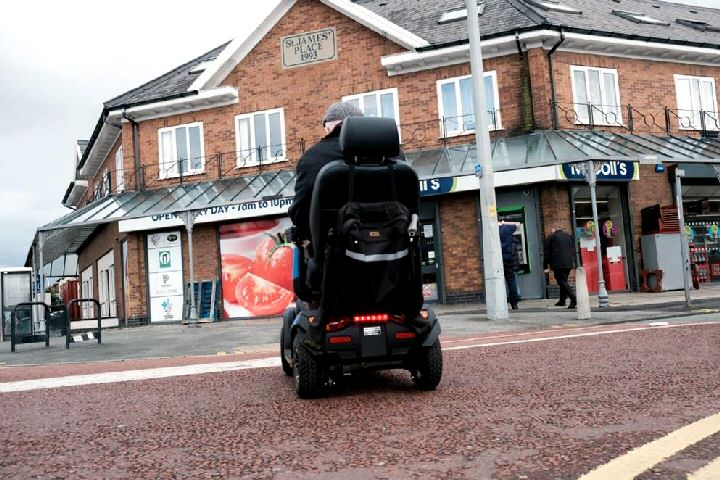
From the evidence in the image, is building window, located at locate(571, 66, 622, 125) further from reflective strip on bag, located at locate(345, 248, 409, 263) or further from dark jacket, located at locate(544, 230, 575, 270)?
reflective strip on bag, located at locate(345, 248, 409, 263)

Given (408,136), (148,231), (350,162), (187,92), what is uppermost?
(187,92)

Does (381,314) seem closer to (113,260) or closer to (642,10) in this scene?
(113,260)

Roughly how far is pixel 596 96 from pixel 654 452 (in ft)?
60.2

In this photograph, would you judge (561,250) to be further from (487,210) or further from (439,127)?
(439,127)

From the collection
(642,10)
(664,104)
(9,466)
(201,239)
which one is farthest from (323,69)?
(9,466)

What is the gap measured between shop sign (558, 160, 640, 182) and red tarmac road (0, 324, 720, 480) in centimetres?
1154

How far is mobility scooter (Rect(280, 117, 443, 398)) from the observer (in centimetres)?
448

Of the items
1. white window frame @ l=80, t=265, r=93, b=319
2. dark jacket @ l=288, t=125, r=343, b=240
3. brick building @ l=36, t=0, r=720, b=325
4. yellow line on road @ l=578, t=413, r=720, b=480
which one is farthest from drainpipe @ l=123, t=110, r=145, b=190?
yellow line on road @ l=578, t=413, r=720, b=480

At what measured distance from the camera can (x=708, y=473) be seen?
2742 mm

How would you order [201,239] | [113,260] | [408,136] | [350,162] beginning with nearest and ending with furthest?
[350,162] < [408,136] < [201,239] < [113,260]

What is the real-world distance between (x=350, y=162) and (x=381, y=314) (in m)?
1.08

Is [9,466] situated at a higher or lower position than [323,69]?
lower

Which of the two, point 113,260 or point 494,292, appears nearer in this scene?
point 494,292

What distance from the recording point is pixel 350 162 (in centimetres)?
461
